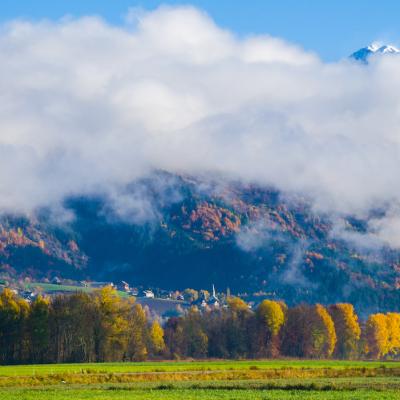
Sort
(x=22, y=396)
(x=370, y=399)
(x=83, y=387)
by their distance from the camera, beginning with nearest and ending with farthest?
(x=370, y=399), (x=22, y=396), (x=83, y=387)

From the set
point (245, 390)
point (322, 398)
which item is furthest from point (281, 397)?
point (245, 390)

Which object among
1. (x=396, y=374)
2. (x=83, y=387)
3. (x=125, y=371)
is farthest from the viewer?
(x=125, y=371)

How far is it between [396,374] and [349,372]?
851cm

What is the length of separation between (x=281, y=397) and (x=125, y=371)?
80123 millimetres

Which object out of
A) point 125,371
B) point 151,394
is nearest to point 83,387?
point 151,394

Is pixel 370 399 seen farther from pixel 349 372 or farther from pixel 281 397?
pixel 349 372

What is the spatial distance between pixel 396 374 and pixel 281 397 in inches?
2271

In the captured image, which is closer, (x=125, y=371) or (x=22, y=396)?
(x=22, y=396)

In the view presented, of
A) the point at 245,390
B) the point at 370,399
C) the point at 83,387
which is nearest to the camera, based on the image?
the point at 370,399

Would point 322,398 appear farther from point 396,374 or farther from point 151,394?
point 396,374

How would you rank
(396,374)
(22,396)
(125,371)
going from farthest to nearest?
(125,371), (396,374), (22,396)

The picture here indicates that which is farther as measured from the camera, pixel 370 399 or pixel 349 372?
pixel 349 372

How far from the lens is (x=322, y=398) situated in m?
99.9

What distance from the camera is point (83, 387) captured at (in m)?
125
